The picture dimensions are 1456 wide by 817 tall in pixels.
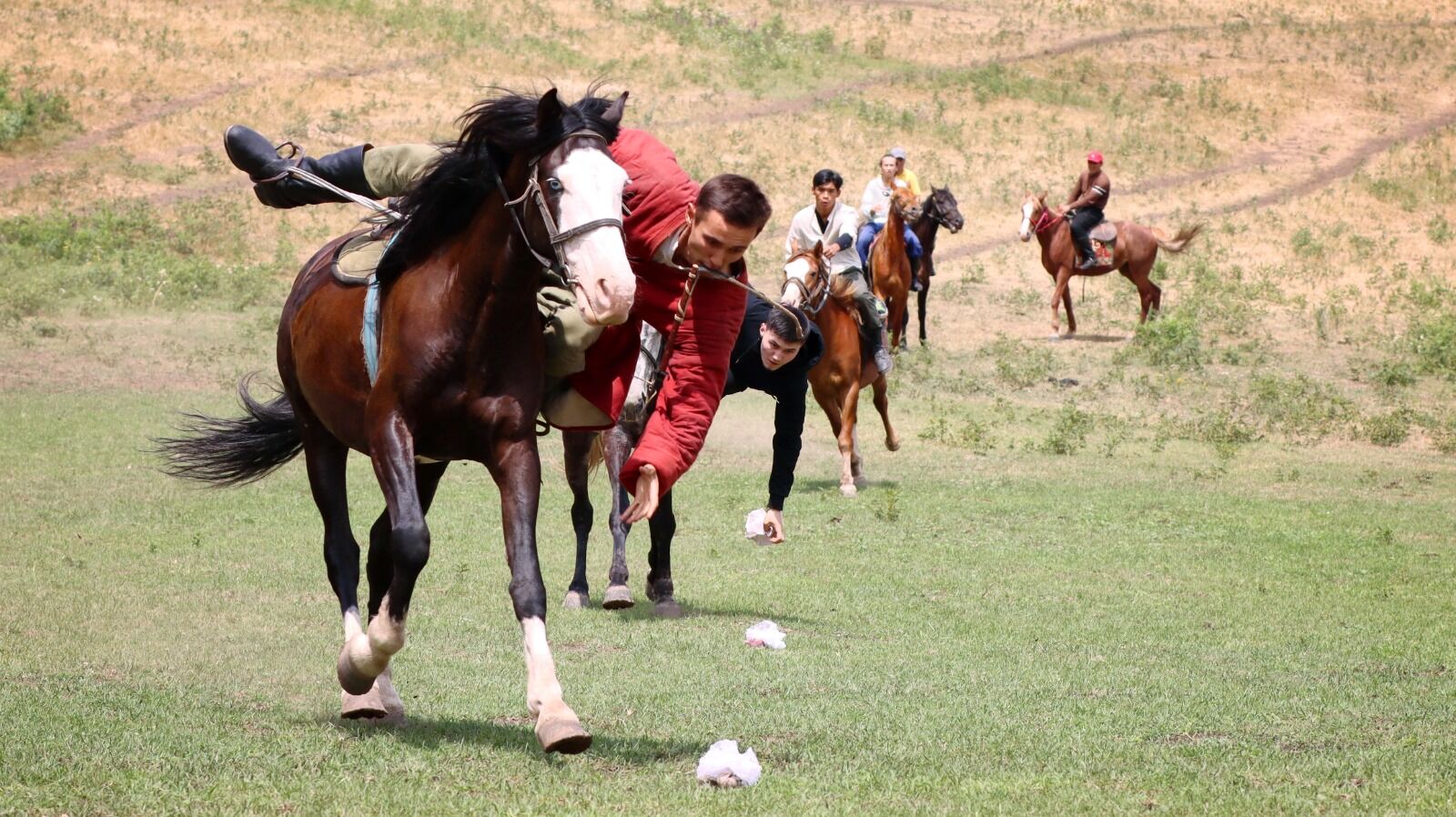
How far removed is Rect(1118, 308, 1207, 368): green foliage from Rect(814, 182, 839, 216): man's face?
8.57 m

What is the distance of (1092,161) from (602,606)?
17195mm

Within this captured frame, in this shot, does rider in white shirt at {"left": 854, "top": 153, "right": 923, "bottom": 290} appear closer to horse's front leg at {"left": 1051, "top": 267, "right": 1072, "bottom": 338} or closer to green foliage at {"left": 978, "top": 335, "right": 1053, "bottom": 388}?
green foliage at {"left": 978, "top": 335, "right": 1053, "bottom": 388}

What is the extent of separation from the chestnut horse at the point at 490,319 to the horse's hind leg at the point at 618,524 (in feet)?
9.47

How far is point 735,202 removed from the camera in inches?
202

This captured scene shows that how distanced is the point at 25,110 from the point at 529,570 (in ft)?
106

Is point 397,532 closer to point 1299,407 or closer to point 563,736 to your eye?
point 563,736

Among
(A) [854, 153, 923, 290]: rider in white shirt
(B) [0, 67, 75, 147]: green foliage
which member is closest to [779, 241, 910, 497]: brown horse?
(A) [854, 153, 923, 290]: rider in white shirt

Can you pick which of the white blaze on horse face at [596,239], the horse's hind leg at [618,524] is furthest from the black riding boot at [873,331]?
the white blaze on horse face at [596,239]

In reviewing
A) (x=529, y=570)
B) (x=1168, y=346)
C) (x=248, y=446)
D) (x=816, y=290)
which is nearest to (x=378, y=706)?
(x=529, y=570)

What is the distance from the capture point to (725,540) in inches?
428

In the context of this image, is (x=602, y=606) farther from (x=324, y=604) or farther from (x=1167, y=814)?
(x=1167, y=814)

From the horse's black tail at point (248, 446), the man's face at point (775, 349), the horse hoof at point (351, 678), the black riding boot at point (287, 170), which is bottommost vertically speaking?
the horse hoof at point (351, 678)

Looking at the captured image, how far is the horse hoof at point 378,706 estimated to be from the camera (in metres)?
5.59

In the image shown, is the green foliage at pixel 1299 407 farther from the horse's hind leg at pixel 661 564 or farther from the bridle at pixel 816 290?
the horse's hind leg at pixel 661 564
